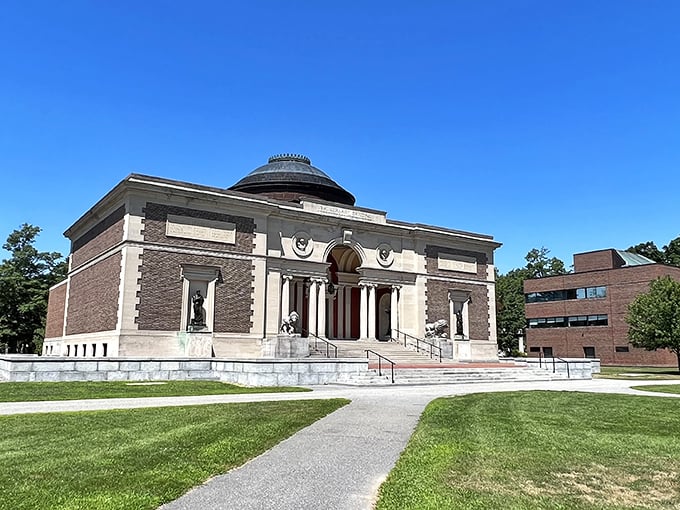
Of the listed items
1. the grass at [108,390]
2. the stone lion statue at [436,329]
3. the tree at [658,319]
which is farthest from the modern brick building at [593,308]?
the grass at [108,390]

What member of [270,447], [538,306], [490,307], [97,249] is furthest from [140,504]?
[538,306]

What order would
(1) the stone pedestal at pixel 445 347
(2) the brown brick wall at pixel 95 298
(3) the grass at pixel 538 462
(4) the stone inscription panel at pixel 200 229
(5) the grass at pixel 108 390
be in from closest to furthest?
1. (3) the grass at pixel 538 462
2. (5) the grass at pixel 108 390
3. (2) the brown brick wall at pixel 95 298
4. (4) the stone inscription panel at pixel 200 229
5. (1) the stone pedestal at pixel 445 347

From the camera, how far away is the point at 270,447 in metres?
8.31

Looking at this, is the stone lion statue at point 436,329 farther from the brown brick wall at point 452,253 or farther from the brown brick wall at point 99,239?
the brown brick wall at point 99,239

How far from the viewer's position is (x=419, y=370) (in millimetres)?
24469

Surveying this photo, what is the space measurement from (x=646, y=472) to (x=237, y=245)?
2523cm

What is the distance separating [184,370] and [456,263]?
22.5 metres

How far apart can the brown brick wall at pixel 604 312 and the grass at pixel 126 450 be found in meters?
52.3

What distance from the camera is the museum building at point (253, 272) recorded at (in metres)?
27.6

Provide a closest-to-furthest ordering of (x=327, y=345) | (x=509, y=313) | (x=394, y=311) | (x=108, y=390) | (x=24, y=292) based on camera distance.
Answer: (x=108, y=390) < (x=327, y=345) < (x=394, y=311) < (x=24, y=292) < (x=509, y=313)

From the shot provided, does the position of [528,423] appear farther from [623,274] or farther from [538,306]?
[538,306]

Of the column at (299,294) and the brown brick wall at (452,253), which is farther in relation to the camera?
the brown brick wall at (452,253)

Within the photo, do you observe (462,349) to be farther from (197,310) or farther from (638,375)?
(197,310)

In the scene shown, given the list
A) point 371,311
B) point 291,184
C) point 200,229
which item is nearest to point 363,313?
point 371,311
